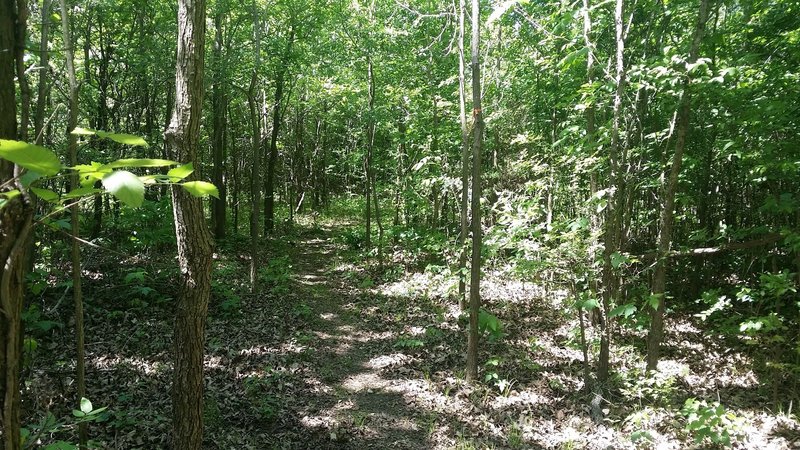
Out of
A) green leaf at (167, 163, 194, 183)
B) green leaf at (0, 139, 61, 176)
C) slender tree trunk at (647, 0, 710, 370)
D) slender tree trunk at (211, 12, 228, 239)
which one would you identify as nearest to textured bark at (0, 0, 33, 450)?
green leaf at (0, 139, 61, 176)

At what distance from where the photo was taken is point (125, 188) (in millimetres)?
867

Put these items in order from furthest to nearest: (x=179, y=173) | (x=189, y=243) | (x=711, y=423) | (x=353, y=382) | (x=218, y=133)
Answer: (x=218, y=133)
(x=353, y=382)
(x=711, y=423)
(x=189, y=243)
(x=179, y=173)

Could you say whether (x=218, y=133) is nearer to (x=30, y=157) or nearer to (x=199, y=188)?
(x=199, y=188)

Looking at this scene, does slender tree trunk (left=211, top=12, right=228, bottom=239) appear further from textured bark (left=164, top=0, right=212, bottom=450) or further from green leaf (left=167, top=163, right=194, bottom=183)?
green leaf (left=167, top=163, right=194, bottom=183)

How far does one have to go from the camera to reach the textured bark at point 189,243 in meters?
3.55

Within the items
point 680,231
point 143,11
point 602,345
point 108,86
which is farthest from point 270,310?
point 680,231

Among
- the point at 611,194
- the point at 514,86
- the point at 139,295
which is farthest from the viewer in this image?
the point at 514,86

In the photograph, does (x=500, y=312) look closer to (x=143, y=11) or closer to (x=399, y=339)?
(x=399, y=339)

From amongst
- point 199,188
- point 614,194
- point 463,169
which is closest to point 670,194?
point 614,194

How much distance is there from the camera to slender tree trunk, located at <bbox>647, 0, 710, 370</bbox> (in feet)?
16.5

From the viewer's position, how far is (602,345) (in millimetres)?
6262

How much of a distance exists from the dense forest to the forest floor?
0.13ft

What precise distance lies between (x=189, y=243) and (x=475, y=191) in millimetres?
3805

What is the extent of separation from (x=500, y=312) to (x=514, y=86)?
19.4ft
